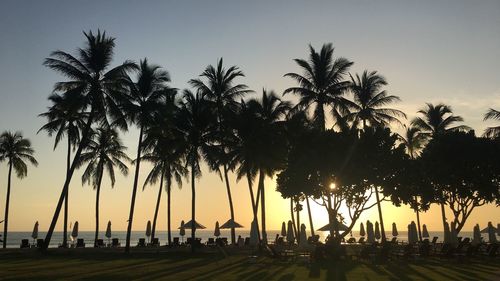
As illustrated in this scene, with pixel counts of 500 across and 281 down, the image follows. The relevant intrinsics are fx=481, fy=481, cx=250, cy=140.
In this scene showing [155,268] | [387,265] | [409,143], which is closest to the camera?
[155,268]

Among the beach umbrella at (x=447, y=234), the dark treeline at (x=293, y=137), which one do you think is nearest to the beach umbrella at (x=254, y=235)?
the dark treeline at (x=293, y=137)

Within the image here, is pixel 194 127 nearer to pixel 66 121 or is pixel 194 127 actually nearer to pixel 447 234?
pixel 66 121

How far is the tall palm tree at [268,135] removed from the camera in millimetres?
40812

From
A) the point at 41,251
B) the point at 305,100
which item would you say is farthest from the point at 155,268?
the point at 305,100

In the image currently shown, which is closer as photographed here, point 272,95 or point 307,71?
point 307,71

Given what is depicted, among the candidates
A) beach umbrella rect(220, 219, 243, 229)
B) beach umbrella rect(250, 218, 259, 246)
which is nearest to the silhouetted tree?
A: beach umbrella rect(250, 218, 259, 246)

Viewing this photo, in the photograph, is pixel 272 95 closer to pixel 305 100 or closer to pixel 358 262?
pixel 305 100

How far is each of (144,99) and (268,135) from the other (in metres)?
10.8

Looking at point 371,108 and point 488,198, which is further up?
point 371,108

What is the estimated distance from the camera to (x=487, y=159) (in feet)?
115

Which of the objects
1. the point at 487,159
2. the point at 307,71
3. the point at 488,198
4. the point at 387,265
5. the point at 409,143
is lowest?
the point at 387,265

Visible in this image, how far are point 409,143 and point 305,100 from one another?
18716 mm

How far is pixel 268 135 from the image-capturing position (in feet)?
136

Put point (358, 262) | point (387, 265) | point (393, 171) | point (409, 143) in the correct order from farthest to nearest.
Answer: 1. point (409, 143)
2. point (393, 171)
3. point (358, 262)
4. point (387, 265)
